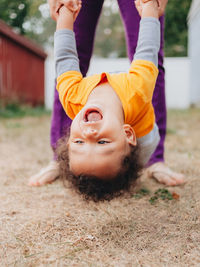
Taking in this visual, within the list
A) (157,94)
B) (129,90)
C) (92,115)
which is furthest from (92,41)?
(92,115)

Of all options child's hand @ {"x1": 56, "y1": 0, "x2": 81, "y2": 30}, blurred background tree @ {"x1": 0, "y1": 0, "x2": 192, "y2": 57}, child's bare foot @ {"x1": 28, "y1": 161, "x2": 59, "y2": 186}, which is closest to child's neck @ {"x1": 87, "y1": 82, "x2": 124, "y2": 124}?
child's hand @ {"x1": 56, "y1": 0, "x2": 81, "y2": 30}

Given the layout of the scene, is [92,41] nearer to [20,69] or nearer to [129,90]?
[129,90]

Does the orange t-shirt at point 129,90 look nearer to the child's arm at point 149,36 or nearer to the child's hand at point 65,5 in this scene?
the child's arm at point 149,36

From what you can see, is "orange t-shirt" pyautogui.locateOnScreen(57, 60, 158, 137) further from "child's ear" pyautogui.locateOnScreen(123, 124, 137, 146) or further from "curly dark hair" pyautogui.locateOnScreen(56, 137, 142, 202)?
"curly dark hair" pyautogui.locateOnScreen(56, 137, 142, 202)

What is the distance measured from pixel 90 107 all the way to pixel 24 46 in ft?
26.7

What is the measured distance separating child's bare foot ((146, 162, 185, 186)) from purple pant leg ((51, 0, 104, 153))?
64cm

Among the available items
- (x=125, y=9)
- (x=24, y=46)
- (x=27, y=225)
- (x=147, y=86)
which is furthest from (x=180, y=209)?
(x=24, y=46)

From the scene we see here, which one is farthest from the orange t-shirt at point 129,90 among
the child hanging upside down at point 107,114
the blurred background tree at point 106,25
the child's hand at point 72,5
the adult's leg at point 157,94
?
the blurred background tree at point 106,25

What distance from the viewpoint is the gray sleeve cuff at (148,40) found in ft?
5.17

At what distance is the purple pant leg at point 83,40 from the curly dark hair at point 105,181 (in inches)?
19.0

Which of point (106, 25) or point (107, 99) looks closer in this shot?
point (107, 99)

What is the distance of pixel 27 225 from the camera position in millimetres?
1446

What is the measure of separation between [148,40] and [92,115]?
0.49 meters

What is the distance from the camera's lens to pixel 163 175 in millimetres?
2057
